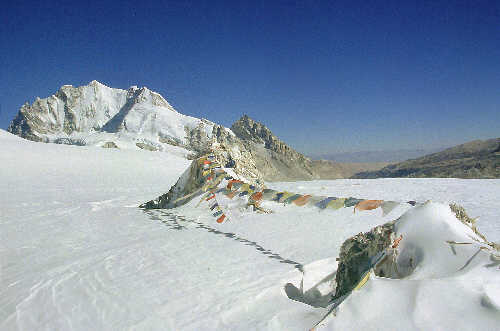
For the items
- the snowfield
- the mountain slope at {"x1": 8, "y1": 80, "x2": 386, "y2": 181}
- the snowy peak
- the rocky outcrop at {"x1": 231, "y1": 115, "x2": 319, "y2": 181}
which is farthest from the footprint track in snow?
the snowy peak

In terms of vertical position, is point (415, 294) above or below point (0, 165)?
below

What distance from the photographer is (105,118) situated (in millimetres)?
146000

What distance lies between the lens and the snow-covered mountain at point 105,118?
432ft

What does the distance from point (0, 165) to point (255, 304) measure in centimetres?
1480

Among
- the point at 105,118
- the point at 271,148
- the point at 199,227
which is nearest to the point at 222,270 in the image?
the point at 199,227

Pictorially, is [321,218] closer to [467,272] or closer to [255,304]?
[255,304]

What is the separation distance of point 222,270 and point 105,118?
160320mm

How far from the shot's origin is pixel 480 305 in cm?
126

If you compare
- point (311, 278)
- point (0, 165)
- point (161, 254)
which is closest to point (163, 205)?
point (161, 254)

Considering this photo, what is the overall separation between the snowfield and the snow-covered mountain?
121532 mm

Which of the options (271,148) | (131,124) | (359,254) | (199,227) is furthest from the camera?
(271,148)

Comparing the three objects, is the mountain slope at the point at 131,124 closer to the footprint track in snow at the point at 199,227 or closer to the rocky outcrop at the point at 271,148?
the rocky outcrop at the point at 271,148

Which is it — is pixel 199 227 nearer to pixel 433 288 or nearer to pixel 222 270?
pixel 222 270

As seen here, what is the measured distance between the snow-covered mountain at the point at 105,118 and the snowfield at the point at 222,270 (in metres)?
122
